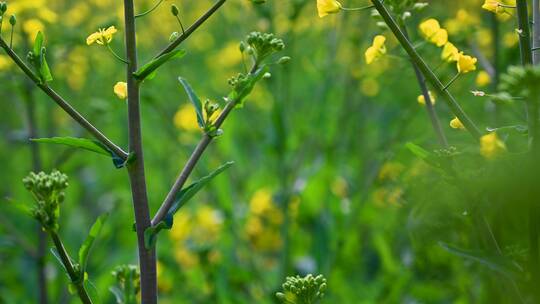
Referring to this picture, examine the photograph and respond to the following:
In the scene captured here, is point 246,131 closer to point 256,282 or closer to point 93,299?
point 256,282

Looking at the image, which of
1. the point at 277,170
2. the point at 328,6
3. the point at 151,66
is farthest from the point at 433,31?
the point at 277,170

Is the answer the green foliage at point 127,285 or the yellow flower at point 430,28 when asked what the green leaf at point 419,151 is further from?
the green foliage at point 127,285

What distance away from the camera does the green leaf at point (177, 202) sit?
158 cm

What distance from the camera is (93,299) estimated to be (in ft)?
5.50

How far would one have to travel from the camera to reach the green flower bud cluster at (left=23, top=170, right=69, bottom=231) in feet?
4.98

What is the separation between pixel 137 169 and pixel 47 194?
0.18 m

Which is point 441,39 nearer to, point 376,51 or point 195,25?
point 376,51

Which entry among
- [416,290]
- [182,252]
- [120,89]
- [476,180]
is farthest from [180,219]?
[476,180]

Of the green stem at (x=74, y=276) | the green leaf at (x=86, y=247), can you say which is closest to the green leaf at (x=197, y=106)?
the green leaf at (x=86, y=247)

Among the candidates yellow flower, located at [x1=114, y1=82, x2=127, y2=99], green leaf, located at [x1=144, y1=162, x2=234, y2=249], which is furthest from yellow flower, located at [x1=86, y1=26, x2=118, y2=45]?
green leaf, located at [x1=144, y1=162, x2=234, y2=249]

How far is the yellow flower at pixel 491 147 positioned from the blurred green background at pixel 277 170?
1.78ft

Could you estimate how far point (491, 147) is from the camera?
1.35 m

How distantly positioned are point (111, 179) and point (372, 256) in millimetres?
2138

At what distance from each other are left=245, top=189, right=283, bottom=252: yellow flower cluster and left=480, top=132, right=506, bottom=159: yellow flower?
316 centimetres
